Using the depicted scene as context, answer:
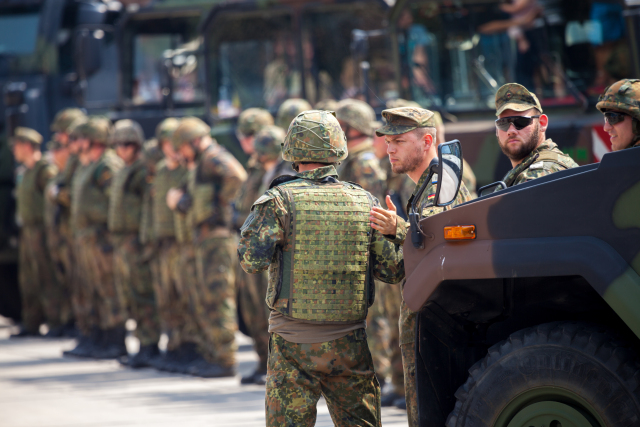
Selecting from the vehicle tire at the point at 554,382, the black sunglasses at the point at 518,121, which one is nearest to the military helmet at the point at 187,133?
the black sunglasses at the point at 518,121

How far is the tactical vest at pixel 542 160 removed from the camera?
12.9ft

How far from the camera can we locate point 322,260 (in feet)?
12.8

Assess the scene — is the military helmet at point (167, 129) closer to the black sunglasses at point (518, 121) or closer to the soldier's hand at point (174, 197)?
the soldier's hand at point (174, 197)

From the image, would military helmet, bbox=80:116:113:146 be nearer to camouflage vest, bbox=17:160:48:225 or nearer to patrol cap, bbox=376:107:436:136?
camouflage vest, bbox=17:160:48:225

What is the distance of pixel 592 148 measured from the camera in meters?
6.35

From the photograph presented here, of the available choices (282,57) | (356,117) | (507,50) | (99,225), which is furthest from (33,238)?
(507,50)

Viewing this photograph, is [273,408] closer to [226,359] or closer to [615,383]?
[615,383]

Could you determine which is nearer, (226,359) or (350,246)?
(350,246)

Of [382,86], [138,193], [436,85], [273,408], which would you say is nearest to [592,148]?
[436,85]

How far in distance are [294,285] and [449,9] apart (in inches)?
175

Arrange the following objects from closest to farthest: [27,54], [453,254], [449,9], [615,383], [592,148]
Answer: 1. [615,383]
2. [453,254]
3. [592,148]
4. [449,9]
5. [27,54]

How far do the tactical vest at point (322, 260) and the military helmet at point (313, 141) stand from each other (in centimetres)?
14

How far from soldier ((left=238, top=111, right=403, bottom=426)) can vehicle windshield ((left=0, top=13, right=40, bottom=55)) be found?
9418 mm

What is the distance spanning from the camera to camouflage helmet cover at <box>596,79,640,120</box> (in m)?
3.55
